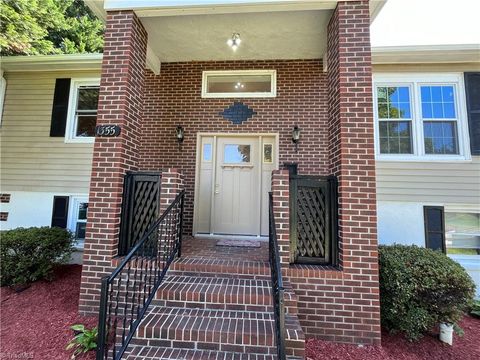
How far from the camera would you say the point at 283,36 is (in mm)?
4164

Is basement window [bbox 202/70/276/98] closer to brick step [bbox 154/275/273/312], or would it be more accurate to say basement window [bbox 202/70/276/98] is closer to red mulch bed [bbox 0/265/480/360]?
brick step [bbox 154/275/273/312]

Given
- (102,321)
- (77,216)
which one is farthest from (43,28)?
(102,321)

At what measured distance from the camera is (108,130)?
332 cm

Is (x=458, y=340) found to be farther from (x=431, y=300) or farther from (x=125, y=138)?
(x=125, y=138)

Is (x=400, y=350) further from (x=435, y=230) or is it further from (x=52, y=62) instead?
(x=52, y=62)

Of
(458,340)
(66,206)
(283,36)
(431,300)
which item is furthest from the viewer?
(66,206)

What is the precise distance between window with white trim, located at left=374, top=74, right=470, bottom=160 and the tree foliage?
28.1 feet

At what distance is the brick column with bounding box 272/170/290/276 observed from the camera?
9.95ft

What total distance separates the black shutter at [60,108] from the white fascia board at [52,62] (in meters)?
0.35

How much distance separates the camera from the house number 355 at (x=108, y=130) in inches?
130

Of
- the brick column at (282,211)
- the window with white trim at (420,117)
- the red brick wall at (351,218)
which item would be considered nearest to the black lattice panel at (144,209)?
the brick column at (282,211)

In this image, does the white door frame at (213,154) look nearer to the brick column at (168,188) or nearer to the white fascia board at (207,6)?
the brick column at (168,188)

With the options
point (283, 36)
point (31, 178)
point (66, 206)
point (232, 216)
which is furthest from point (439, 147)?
point (31, 178)

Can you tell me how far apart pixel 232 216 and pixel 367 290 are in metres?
2.76
